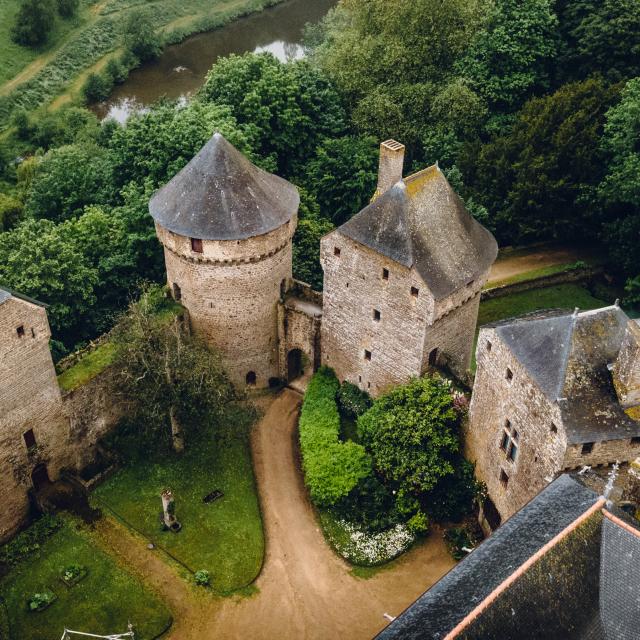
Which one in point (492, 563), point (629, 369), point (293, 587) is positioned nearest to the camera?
point (492, 563)

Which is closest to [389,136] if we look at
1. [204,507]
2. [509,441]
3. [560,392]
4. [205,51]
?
[509,441]

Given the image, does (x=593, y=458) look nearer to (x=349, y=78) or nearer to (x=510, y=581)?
(x=510, y=581)

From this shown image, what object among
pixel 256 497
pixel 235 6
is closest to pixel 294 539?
pixel 256 497

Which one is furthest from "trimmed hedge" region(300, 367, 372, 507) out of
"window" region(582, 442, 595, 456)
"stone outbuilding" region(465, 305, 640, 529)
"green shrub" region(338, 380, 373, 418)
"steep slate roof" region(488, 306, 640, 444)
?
"window" region(582, 442, 595, 456)

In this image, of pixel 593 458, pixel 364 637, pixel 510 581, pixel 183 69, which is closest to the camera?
pixel 510 581

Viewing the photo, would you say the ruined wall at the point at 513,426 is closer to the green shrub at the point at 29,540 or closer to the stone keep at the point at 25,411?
the stone keep at the point at 25,411

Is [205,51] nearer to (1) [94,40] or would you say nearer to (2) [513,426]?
(1) [94,40]

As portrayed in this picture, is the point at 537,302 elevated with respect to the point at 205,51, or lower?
lower
